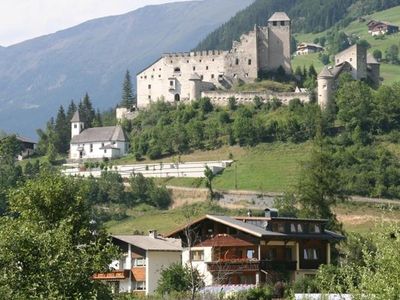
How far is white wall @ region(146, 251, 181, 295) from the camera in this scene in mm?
64312

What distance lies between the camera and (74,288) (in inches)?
1543

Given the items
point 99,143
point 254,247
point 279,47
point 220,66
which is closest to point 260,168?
point 279,47

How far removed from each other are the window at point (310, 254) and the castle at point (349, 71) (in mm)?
65273

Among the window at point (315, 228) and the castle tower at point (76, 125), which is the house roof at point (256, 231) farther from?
the castle tower at point (76, 125)

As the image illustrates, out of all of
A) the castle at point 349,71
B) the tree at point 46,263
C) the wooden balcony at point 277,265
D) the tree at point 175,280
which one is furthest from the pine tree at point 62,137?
the tree at point 46,263

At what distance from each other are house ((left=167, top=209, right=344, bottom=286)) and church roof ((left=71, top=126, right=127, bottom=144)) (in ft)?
240

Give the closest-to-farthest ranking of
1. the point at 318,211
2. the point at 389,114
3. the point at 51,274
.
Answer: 1. the point at 51,274
2. the point at 318,211
3. the point at 389,114

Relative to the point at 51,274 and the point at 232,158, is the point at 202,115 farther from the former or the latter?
the point at 51,274

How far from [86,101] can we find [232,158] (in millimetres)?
46335

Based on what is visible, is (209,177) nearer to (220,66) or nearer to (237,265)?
(220,66)

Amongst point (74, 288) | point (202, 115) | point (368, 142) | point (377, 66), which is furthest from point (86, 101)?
point (74, 288)

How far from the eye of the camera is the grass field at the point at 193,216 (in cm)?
10088

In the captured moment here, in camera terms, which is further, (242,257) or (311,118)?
(311,118)

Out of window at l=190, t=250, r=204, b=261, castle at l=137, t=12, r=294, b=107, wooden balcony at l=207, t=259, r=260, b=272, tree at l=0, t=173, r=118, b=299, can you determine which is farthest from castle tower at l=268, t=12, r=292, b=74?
tree at l=0, t=173, r=118, b=299
